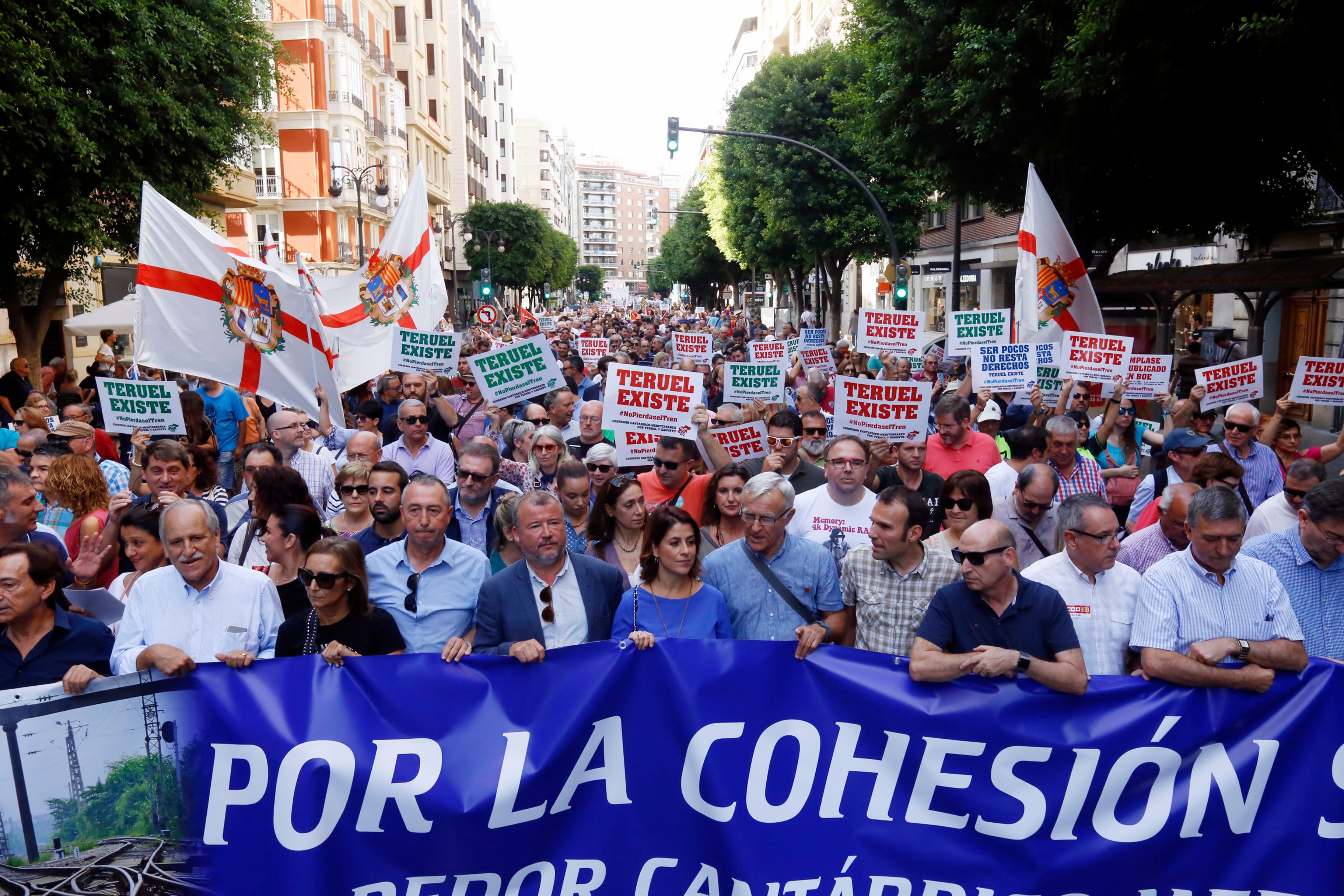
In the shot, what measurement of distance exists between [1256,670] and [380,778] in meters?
3.07

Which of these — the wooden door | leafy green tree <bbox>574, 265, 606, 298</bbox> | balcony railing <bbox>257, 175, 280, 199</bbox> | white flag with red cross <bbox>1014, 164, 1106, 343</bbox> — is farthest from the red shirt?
leafy green tree <bbox>574, 265, 606, 298</bbox>

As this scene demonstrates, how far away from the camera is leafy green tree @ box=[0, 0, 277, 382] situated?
50.8ft

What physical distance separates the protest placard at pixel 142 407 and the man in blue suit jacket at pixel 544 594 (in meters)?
4.50

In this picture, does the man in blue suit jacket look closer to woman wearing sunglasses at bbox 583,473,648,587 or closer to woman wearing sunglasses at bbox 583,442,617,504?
woman wearing sunglasses at bbox 583,473,648,587

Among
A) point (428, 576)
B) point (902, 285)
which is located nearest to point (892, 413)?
point (428, 576)

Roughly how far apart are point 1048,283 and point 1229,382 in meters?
2.26

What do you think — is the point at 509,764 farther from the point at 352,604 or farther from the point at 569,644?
the point at 352,604

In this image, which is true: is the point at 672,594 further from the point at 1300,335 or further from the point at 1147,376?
the point at 1300,335

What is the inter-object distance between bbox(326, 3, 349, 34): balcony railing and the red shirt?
43.3m

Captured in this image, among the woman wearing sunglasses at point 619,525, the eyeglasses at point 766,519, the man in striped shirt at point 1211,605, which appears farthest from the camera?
the woman wearing sunglasses at point 619,525

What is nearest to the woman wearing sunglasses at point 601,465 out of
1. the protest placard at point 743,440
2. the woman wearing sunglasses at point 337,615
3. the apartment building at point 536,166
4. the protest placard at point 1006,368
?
the protest placard at point 743,440

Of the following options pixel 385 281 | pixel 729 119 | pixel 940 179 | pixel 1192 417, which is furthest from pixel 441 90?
pixel 1192 417

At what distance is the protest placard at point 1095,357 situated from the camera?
9.42m

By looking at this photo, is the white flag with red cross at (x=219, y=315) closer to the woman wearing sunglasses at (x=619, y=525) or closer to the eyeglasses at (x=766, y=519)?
the woman wearing sunglasses at (x=619, y=525)
